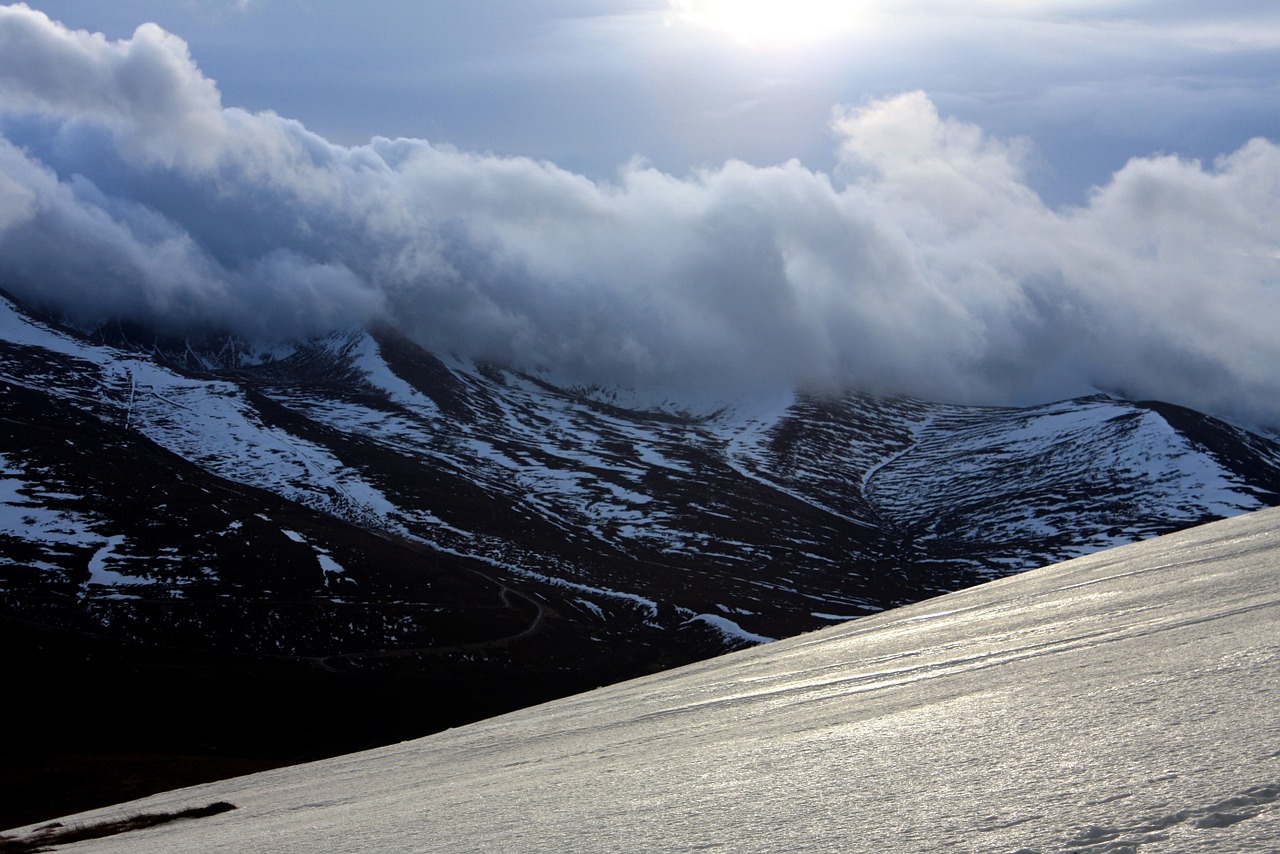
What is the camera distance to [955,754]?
6.90 m

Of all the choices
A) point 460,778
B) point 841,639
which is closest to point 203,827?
point 460,778

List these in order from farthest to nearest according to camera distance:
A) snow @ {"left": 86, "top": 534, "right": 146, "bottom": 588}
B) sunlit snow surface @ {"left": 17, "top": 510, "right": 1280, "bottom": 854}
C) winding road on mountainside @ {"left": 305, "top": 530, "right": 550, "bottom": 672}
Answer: snow @ {"left": 86, "top": 534, "right": 146, "bottom": 588} → winding road on mountainside @ {"left": 305, "top": 530, "right": 550, "bottom": 672} → sunlit snow surface @ {"left": 17, "top": 510, "right": 1280, "bottom": 854}

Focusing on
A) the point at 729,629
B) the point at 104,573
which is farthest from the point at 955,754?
the point at 104,573

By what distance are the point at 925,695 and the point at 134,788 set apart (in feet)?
220

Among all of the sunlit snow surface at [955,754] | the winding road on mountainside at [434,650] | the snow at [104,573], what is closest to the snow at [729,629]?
the winding road on mountainside at [434,650]

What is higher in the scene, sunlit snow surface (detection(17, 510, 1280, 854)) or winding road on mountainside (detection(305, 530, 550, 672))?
sunlit snow surface (detection(17, 510, 1280, 854))

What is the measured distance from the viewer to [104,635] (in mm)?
145625

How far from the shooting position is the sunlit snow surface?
5.43 meters

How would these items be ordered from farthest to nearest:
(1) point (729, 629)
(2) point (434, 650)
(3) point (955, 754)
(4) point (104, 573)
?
(1) point (729, 629), (4) point (104, 573), (2) point (434, 650), (3) point (955, 754)

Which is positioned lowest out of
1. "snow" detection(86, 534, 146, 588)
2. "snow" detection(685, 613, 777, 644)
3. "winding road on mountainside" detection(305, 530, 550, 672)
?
"snow" detection(685, 613, 777, 644)

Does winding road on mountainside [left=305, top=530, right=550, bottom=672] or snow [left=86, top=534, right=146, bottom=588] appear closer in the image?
winding road on mountainside [left=305, top=530, right=550, bottom=672]

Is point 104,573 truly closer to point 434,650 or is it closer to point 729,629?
point 434,650

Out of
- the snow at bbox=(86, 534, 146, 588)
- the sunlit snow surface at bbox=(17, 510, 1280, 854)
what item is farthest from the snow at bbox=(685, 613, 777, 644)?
the sunlit snow surface at bbox=(17, 510, 1280, 854)

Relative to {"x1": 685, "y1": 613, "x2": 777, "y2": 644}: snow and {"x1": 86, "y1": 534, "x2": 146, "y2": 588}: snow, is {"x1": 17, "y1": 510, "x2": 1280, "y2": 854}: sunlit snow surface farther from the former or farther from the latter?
{"x1": 86, "y1": 534, "x2": 146, "y2": 588}: snow
